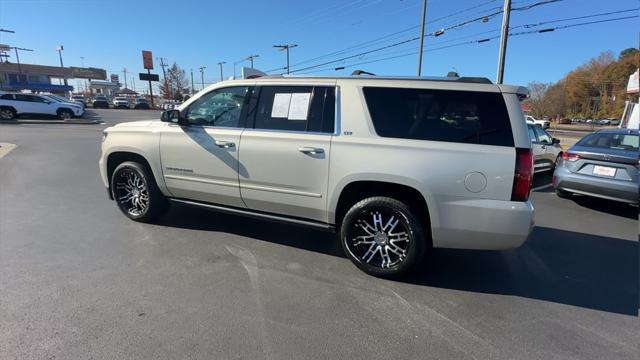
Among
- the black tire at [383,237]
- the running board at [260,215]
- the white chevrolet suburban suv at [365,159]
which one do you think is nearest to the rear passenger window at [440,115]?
the white chevrolet suburban suv at [365,159]

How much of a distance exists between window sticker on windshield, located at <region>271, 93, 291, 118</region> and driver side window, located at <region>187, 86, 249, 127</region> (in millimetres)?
418

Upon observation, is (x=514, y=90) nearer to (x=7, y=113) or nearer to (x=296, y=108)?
(x=296, y=108)

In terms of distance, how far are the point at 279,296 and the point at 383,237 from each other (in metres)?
1.14

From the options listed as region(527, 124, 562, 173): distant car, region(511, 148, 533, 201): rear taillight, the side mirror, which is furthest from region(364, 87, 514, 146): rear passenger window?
region(527, 124, 562, 173): distant car

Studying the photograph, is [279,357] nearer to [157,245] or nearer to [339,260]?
[339,260]

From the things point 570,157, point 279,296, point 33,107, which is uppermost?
point 33,107

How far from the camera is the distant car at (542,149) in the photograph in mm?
8766

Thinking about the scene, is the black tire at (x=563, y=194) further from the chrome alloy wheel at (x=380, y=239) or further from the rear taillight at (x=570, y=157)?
the chrome alloy wheel at (x=380, y=239)

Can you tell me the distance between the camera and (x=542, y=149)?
899 cm

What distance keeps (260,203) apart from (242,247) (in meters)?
0.58

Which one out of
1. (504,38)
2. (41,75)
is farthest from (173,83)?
(504,38)

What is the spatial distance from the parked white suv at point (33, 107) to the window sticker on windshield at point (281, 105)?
2427 cm

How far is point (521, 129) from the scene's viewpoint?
118 inches

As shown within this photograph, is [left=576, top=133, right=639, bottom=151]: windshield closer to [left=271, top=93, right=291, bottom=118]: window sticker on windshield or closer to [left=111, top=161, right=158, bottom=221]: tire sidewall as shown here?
[left=271, top=93, right=291, bottom=118]: window sticker on windshield
